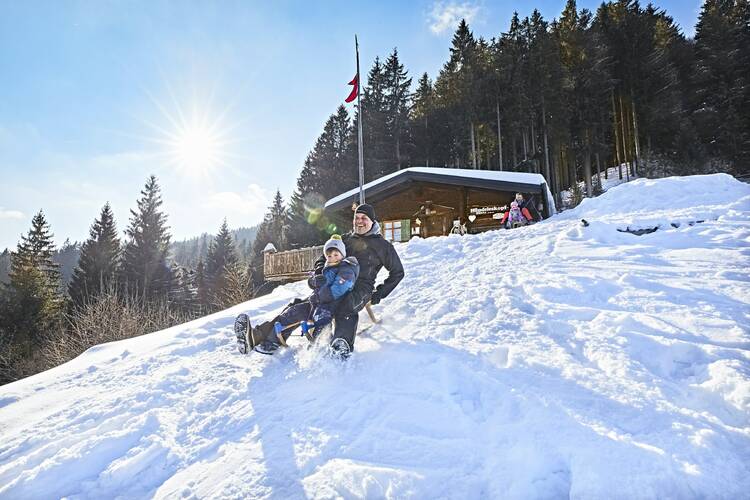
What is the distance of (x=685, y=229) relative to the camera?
18.7 ft

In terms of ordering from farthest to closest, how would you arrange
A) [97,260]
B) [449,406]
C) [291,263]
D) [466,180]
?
[97,260]
[466,180]
[291,263]
[449,406]

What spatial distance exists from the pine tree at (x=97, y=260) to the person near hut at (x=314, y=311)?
98.8 ft

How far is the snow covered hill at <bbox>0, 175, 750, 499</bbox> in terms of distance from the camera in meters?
1.78

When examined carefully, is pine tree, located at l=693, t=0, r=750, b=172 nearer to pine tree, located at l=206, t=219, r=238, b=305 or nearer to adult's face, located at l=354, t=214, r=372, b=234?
adult's face, located at l=354, t=214, r=372, b=234

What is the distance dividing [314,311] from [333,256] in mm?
655

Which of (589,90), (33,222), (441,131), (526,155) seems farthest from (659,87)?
(33,222)

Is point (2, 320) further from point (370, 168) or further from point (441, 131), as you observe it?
point (441, 131)


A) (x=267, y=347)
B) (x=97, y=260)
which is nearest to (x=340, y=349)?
(x=267, y=347)

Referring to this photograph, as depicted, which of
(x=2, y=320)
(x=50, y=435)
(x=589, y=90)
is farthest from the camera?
(x=589, y=90)

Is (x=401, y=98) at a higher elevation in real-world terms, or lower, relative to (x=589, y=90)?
higher

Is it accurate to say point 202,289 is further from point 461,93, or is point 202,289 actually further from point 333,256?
point 333,256

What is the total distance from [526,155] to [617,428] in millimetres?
32765

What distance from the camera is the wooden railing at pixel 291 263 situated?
43.2 ft

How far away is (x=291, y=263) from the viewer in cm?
1437
